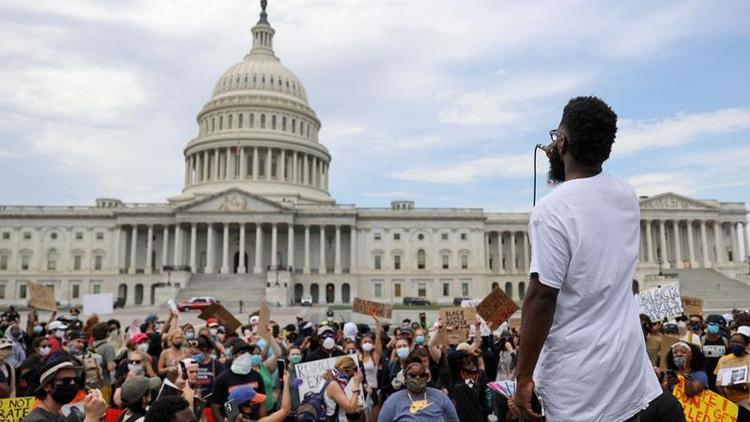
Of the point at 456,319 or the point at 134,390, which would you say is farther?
the point at 456,319

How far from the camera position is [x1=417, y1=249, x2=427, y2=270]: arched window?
90.4 m

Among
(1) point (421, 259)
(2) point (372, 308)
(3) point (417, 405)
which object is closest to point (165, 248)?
(1) point (421, 259)

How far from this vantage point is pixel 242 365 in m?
8.52

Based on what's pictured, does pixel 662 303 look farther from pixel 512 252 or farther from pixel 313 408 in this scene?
pixel 512 252

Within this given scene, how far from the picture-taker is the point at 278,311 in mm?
60438

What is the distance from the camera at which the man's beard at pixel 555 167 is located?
371 centimetres

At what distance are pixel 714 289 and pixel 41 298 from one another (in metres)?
75.8

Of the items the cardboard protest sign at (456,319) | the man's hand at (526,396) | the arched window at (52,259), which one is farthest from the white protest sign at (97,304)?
the arched window at (52,259)

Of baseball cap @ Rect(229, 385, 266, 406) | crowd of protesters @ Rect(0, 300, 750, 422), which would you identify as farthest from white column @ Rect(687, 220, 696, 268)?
baseball cap @ Rect(229, 385, 266, 406)

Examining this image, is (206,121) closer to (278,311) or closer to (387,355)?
(278,311)

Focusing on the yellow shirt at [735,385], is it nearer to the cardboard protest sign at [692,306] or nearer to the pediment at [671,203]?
the cardboard protest sign at [692,306]

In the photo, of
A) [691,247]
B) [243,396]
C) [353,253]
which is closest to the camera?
[243,396]

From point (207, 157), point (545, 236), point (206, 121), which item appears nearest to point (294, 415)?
point (545, 236)

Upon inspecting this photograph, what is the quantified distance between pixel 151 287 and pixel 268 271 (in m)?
17.0
